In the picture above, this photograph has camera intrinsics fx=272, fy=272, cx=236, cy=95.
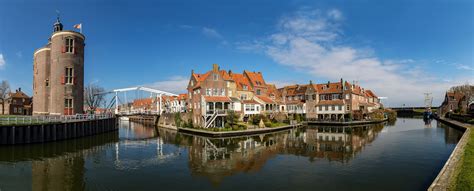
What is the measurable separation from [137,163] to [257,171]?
11954mm

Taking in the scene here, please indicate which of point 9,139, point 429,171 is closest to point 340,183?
point 429,171

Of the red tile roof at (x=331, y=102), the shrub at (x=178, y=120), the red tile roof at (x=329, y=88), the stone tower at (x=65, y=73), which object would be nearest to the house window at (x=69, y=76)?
the stone tower at (x=65, y=73)

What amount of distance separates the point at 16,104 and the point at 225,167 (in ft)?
305

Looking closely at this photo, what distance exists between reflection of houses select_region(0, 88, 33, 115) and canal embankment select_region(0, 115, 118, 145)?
5497cm

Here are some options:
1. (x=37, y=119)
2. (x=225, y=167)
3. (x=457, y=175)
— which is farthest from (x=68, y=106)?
(x=457, y=175)

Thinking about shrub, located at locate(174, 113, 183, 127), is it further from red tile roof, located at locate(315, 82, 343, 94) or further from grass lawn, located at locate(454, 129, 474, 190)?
grass lawn, located at locate(454, 129, 474, 190)

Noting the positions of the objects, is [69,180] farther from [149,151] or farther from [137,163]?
[149,151]

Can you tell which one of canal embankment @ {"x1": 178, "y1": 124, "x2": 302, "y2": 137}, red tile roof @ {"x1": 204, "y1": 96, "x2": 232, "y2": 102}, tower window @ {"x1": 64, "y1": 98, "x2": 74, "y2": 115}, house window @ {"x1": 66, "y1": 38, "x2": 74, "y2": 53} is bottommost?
canal embankment @ {"x1": 178, "y1": 124, "x2": 302, "y2": 137}

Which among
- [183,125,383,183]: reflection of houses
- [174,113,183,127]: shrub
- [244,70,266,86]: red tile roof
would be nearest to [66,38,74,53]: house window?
[174,113,183,127]: shrub

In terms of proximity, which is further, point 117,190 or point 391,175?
point 391,175

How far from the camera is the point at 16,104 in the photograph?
282 feet

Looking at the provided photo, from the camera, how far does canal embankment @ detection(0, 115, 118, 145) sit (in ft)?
109

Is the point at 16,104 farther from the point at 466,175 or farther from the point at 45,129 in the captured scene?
the point at 466,175

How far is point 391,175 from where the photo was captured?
19.9m
